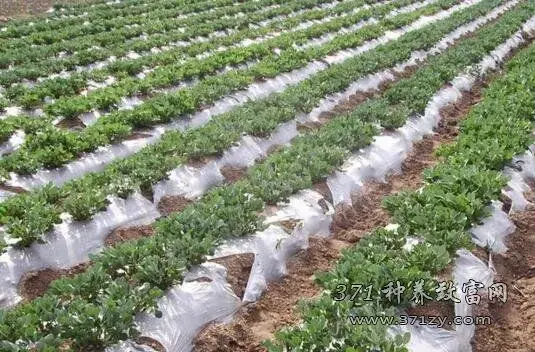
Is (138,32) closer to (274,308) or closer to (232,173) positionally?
(232,173)

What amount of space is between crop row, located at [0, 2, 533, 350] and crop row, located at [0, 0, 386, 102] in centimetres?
626

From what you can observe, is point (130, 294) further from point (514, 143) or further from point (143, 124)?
point (514, 143)

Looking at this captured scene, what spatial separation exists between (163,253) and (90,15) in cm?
1824

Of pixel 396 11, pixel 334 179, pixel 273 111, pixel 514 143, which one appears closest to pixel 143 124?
pixel 273 111

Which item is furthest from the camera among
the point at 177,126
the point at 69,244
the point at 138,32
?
the point at 138,32

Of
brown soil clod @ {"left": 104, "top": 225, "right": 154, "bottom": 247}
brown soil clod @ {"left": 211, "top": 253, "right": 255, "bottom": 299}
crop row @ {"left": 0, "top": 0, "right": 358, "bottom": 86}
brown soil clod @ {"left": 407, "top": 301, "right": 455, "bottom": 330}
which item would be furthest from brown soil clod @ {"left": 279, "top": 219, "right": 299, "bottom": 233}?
crop row @ {"left": 0, "top": 0, "right": 358, "bottom": 86}

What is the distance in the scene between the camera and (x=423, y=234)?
6805mm

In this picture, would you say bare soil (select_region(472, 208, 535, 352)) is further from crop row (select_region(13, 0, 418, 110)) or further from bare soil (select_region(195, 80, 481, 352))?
crop row (select_region(13, 0, 418, 110))

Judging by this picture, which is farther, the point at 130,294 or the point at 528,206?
the point at 528,206

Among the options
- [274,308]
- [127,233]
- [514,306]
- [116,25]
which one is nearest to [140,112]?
[127,233]

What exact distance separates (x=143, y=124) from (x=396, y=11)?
18787 mm

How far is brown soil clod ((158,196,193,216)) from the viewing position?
8.19 metres

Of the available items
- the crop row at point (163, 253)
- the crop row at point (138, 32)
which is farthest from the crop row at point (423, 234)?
the crop row at point (138, 32)

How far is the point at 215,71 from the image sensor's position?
49.1ft
